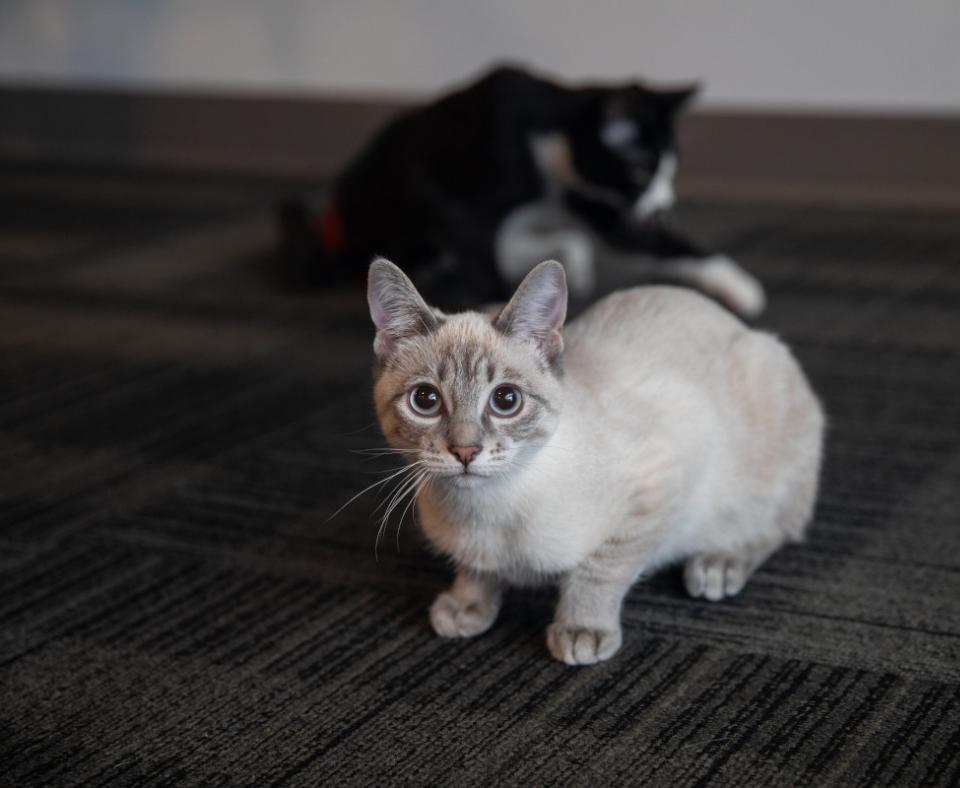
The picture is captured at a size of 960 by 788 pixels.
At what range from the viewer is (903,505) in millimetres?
1717

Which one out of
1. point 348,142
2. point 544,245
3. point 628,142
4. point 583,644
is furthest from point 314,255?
point 583,644

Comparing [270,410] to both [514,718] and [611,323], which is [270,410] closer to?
[611,323]

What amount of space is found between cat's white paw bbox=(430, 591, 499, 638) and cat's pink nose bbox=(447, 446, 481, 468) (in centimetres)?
28

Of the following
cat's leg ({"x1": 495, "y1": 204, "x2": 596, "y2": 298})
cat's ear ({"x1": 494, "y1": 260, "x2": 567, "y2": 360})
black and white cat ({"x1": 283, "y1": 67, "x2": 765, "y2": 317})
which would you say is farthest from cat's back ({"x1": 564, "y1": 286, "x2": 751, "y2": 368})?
cat's leg ({"x1": 495, "y1": 204, "x2": 596, "y2": 298})

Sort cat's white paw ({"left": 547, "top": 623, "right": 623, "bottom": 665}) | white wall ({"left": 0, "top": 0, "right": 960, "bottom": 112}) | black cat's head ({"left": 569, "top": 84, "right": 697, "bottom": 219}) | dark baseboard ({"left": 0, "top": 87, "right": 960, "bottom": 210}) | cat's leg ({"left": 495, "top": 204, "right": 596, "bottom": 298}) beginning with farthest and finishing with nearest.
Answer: dark baseboard ({"left": 0, "top": 87, "right": 960, "bottom": 210}) < white wall ({"left": 0, "top": 0, "right": 960, "bottom": 112}) < cat's leg ({"left": 495, "top": 204, "right": 596, "bottom": 298}) < black cat's head ({"left": 569, "top": 84, "right": 697, "bottom": 219}) < cat's white paw ({"left": 547, "top": 623, "right": 623, "bottom": 665})

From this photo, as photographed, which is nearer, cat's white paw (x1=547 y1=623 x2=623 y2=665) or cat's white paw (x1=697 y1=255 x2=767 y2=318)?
cat's white paw (x1=547 y1=623 x2=623 y2=665)

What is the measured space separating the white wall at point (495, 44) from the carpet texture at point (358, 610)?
830 mm

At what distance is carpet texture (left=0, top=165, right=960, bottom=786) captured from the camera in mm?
1226

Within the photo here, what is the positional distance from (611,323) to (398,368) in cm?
33

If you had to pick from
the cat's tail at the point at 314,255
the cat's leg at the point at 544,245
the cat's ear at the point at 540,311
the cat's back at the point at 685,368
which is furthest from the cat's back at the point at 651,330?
the cat's tail at the point at 314,255

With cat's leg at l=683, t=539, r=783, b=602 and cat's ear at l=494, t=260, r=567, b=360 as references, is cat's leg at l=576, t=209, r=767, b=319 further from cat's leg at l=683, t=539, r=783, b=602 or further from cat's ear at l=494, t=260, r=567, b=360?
cat's ear at l=494, t=260, r=567, b=360

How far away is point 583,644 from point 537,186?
1.48m

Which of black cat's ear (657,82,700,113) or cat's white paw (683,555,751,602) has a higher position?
black cat's ear (657,82,700,113)

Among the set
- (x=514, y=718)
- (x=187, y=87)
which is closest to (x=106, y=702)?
(x=514, y=718)
